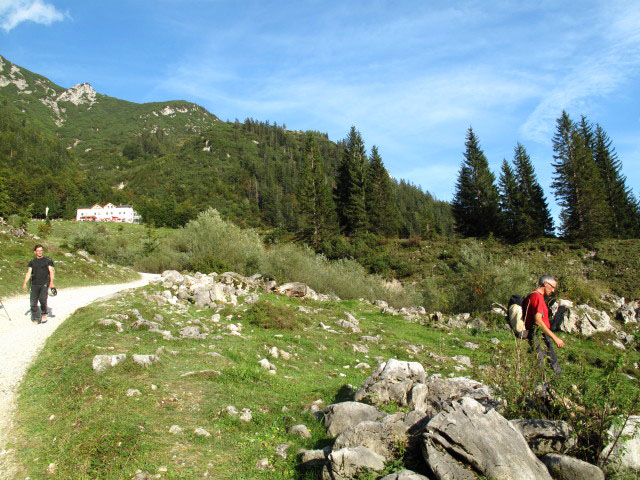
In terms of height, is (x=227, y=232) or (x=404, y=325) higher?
(x=227, y=232)

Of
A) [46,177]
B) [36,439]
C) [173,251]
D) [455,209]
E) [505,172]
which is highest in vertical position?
[46,177]

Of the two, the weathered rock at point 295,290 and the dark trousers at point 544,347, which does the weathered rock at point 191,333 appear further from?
the weathered rock at point 295,290

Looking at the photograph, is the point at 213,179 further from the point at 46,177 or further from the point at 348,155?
the point at 348,155

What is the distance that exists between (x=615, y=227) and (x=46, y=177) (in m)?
139

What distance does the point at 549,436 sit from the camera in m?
3.77

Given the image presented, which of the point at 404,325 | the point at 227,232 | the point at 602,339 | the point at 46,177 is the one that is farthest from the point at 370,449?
Result: the point at 46,177

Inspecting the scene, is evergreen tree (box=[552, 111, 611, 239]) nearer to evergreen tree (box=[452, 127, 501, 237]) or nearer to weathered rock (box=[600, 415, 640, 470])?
evergreen tree (box=[452, 127, 501, 237])

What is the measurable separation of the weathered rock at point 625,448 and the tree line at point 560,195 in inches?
1751

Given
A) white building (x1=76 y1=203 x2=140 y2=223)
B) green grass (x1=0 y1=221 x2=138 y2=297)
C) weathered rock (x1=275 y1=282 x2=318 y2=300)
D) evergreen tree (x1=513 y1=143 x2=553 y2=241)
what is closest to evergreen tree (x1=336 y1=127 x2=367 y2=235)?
evergreen tree (x1=513 y1=143 x2=553 y2=241)

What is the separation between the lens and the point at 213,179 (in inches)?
5285

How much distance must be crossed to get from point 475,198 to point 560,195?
33.2ft

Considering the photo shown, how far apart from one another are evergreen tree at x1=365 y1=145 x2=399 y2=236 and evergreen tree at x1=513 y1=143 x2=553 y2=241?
17.9 meters

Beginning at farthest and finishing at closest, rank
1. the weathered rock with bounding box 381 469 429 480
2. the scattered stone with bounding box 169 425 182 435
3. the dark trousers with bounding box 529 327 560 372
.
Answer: the dark trousers with bounding box 529 327 560 372 → the scattered stone with bounding box 169 425 182 435 → the weathered rock with bounding box 381 469 429 480

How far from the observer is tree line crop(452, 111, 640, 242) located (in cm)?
4175
